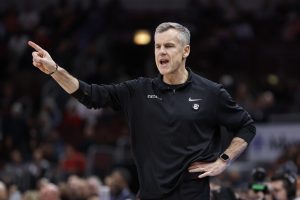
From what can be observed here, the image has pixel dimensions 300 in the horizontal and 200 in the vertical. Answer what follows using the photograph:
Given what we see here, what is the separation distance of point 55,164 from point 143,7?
803cm

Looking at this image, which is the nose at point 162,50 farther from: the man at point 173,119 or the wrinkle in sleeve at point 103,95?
the wrinkle in sleeve at point 103,95

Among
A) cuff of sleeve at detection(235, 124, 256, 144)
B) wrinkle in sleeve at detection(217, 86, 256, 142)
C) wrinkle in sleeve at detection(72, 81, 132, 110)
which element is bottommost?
cuff of sleeve at detection(235, 124, 256, 144)

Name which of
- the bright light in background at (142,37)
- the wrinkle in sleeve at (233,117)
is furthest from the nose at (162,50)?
the bright light in background at (142,37)

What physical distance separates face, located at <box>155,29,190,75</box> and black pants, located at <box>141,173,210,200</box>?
737 mm

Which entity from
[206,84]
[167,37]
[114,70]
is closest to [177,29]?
[167,37]

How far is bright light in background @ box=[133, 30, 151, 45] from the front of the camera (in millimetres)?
22891

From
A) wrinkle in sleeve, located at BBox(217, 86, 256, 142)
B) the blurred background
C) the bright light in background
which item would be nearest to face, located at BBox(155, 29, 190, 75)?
wrinkle in sleeve, located at BBox(217, 86, 256, 142)

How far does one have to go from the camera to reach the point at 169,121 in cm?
622

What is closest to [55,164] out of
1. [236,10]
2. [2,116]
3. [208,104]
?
[2,116]

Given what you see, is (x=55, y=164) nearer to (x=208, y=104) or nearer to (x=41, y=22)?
(x=41, y=22)

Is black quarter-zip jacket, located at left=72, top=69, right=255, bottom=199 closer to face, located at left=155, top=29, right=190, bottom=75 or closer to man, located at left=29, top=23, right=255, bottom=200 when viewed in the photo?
man, located at left=29, top=23, right=255, bottom=200

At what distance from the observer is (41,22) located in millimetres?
23328

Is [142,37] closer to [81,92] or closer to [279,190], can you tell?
[279,190]

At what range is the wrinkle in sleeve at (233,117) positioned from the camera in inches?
251
